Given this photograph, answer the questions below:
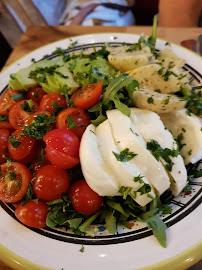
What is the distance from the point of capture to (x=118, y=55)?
5.67 ft

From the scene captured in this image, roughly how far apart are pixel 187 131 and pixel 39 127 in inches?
31.5

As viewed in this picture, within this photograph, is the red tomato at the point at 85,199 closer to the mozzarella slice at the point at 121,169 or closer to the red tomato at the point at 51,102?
the mozzarella slice at the point at 121,169

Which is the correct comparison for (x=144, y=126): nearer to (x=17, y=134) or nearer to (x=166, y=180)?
(x=166, y=180)

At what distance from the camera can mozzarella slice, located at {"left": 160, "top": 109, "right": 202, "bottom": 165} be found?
4.38ft

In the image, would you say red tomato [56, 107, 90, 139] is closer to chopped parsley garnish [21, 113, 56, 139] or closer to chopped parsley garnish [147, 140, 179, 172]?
chopped parsley garnish [21, 113, 56, 139]

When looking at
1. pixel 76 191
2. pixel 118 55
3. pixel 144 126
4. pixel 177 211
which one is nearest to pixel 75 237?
pixel 76 191

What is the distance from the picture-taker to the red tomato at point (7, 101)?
1.64 metres

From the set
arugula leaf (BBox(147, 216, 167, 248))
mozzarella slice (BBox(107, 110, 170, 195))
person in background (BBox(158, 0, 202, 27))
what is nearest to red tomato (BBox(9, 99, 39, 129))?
mozzarella slice (BBox(107, 110, 170, 195))

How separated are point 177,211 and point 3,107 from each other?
1.22 meters

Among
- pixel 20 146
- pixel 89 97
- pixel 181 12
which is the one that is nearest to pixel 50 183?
pixel 20 146

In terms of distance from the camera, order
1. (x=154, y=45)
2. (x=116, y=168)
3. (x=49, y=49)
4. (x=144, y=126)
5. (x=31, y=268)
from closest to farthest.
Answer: (x=31, y=268), (x=116, y=168), (x=144, y=126), (x=154, y=45), (x=49, y=49)

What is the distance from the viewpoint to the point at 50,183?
3.99 feet

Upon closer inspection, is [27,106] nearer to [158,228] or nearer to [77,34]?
[158,228]

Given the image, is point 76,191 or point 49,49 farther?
point 49,49
